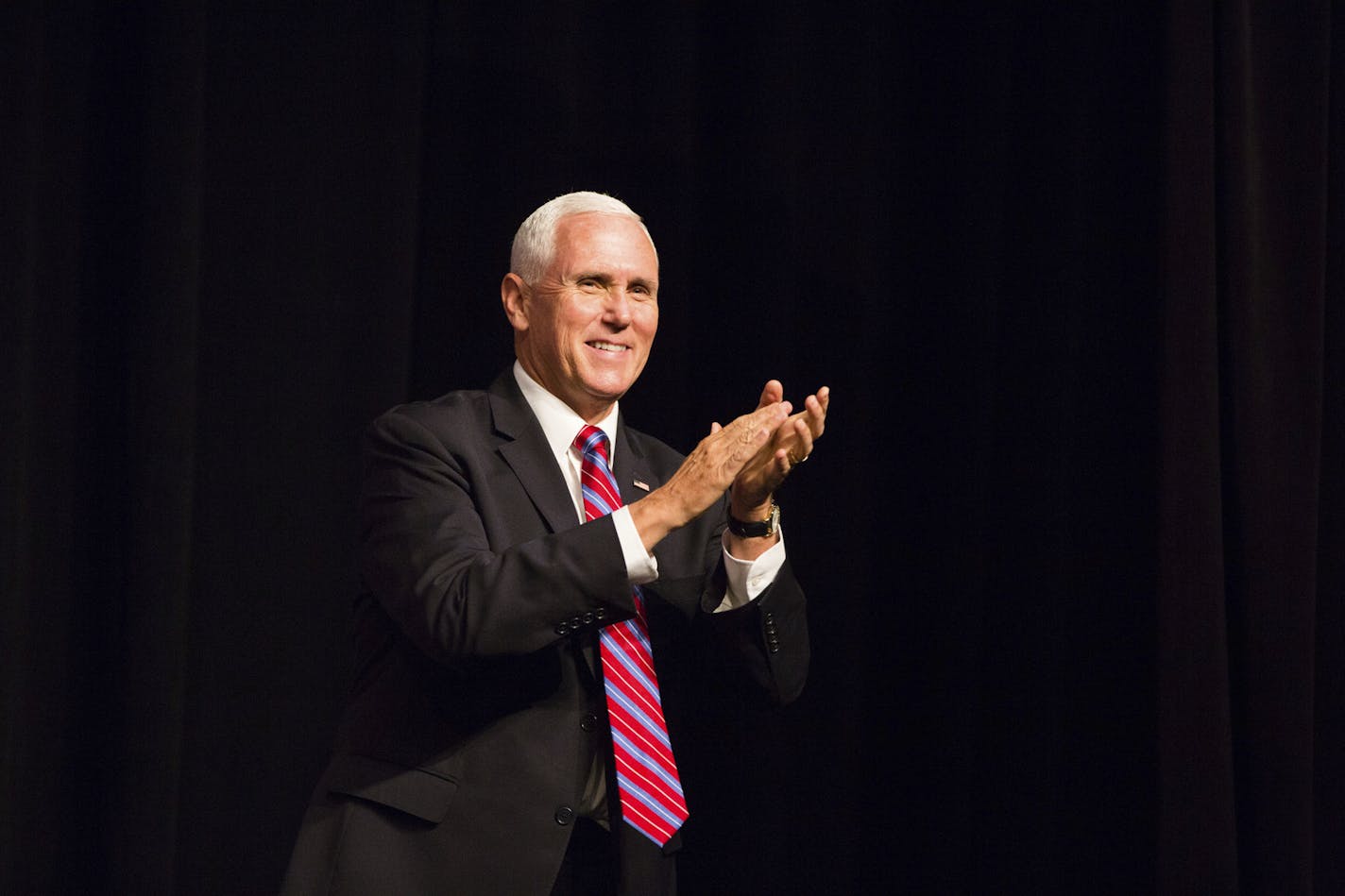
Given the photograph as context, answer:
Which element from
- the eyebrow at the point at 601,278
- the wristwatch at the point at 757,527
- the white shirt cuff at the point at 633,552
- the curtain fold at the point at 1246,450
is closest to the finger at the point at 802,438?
the wristwatch at the point at 757,527

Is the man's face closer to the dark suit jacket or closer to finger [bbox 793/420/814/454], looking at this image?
the dark suit jacket

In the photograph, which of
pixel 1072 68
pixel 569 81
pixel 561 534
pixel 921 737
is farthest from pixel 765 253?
pixel 561 534

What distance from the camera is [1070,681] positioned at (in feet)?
8.72

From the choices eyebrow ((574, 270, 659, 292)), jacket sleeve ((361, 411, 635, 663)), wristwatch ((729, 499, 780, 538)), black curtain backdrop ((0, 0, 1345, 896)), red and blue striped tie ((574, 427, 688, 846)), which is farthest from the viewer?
black curtain backdrop ((0, 0, 1345, 896))

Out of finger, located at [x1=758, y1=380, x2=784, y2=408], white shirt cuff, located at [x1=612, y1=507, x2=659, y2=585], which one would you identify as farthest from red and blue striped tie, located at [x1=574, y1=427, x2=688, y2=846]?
finger, located at [x1=758, y1=380, x2=784, y2=408]

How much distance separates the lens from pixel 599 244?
2080 millimetres

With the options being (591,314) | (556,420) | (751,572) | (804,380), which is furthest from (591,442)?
(804,380)

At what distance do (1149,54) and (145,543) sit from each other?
6.69ft

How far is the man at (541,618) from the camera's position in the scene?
1.71 meters

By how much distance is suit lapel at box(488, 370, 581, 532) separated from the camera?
1905 millimetres

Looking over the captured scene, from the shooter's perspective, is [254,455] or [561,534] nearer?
[561,534]

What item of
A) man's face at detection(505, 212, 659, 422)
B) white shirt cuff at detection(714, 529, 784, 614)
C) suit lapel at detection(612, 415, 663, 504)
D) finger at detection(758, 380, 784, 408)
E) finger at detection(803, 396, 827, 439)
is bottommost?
white shirt cuff at detection(714, 529, 784, 614)

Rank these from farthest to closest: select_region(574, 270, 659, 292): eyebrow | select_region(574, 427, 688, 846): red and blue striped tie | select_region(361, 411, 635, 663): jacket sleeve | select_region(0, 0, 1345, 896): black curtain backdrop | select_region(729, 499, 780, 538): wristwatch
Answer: select_region(0, 0, 1345, 896): black curtain backdrop < select_region(574, 270, 659, 292): eyebrow < select_region(729, 499, 780, 538): wristwatch < select_region(574, 427, 688, 846): red and blue striped tie < select_region(361, 411, 635, 663): jacket sleeve

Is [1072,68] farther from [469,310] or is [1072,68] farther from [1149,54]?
[469,310]
